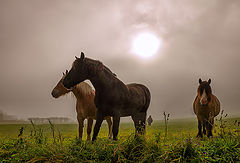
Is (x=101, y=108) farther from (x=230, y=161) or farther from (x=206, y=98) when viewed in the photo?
(x=206, y=98)

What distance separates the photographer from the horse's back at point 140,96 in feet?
17.8

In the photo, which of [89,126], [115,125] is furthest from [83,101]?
[115,125]

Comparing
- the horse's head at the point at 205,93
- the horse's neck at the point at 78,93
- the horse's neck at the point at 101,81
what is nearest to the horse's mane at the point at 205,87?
the horse's head at the point at 205,93

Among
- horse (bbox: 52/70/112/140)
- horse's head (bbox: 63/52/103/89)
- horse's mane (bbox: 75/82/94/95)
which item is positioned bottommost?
horse (bbox: 52/70/112/140)

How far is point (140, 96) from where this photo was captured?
226 inches

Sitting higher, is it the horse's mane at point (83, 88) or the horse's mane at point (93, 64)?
the horse's mane at point (93, 64)

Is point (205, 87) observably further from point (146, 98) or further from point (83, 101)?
point (83, 101)

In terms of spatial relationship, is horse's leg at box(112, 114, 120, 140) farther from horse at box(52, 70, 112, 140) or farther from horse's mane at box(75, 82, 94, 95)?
horse's mane at box(75, 82, 94, 95)

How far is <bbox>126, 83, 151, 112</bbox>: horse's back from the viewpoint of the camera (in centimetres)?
544

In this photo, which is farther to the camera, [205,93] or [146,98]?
[205,93]

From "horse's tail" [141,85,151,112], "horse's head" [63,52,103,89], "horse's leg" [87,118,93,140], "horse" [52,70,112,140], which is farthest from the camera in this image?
"horse" [52,70,112,140]

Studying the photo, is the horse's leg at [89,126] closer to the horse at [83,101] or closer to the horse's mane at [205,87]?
the horse at [83,101]

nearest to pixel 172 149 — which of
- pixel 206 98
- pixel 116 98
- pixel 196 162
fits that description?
pixel 196 162

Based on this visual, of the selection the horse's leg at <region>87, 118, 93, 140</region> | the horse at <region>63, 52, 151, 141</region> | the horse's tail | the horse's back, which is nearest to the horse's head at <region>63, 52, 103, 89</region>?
the horse at <region>63, 52, 151, 141</region>
